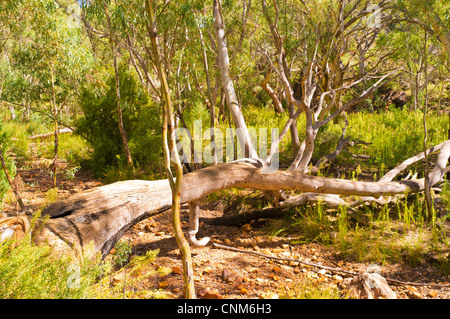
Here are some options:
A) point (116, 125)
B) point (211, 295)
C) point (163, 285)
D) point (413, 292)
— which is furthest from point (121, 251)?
point (116, 125)

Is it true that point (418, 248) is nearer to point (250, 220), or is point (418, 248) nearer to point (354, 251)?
point (354, 251)

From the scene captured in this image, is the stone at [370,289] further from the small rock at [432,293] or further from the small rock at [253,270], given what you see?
the small rock at [253,270]

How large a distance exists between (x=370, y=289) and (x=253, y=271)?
947mm

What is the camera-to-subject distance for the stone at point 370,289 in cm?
215

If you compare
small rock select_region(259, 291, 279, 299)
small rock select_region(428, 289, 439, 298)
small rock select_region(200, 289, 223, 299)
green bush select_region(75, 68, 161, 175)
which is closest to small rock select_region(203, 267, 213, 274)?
small rock select_region(200, 289, 223, 299)

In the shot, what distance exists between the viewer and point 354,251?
120 inches

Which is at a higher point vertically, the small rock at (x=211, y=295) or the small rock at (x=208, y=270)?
the small rock at (x=211, y=295)

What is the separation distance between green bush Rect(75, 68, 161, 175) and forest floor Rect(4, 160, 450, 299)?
7.81ft

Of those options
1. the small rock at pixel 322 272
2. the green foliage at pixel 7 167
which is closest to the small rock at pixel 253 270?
the small rock at pixel 322 272

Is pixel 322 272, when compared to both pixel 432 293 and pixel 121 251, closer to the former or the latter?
pixel 432 293

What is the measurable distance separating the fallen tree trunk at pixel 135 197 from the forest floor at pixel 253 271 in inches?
8.6

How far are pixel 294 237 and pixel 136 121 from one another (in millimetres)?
3933
